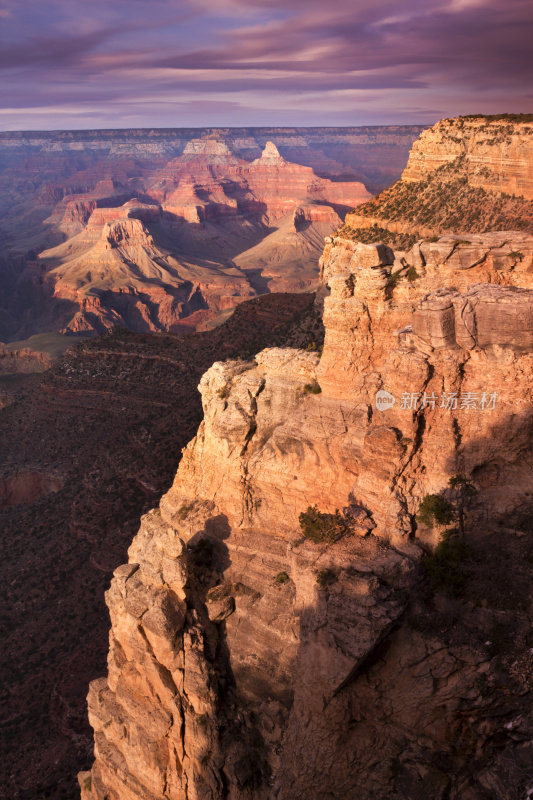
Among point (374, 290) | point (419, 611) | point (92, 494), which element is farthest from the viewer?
point (92, 494)

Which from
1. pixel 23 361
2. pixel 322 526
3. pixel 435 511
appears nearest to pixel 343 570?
pixel 322 526

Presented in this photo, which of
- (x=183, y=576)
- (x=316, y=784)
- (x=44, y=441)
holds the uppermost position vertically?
(x=183, y=576)

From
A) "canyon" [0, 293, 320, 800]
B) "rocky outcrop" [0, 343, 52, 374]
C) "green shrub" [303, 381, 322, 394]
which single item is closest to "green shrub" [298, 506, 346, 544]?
"green shrub" [303, 381, 322, 394]

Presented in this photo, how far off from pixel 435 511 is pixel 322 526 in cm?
389

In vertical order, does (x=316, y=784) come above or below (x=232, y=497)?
below

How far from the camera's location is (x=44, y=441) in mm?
69125

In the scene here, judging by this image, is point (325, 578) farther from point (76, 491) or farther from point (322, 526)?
point (76, 491)

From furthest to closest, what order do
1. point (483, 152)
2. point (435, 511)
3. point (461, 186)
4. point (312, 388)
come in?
point (483, 152)
point (461, 186)
point (312, 388)
point (435, 511)

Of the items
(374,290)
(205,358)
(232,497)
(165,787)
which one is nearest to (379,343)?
(374,290)

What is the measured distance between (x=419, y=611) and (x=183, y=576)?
9.24m

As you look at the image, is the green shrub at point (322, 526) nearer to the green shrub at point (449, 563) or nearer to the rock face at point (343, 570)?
the rock face at point (343, 570)

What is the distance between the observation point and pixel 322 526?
20.7 meters

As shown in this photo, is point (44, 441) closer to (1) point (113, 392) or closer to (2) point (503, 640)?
(1) point (113, 392)

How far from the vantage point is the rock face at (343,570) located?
17.4m
